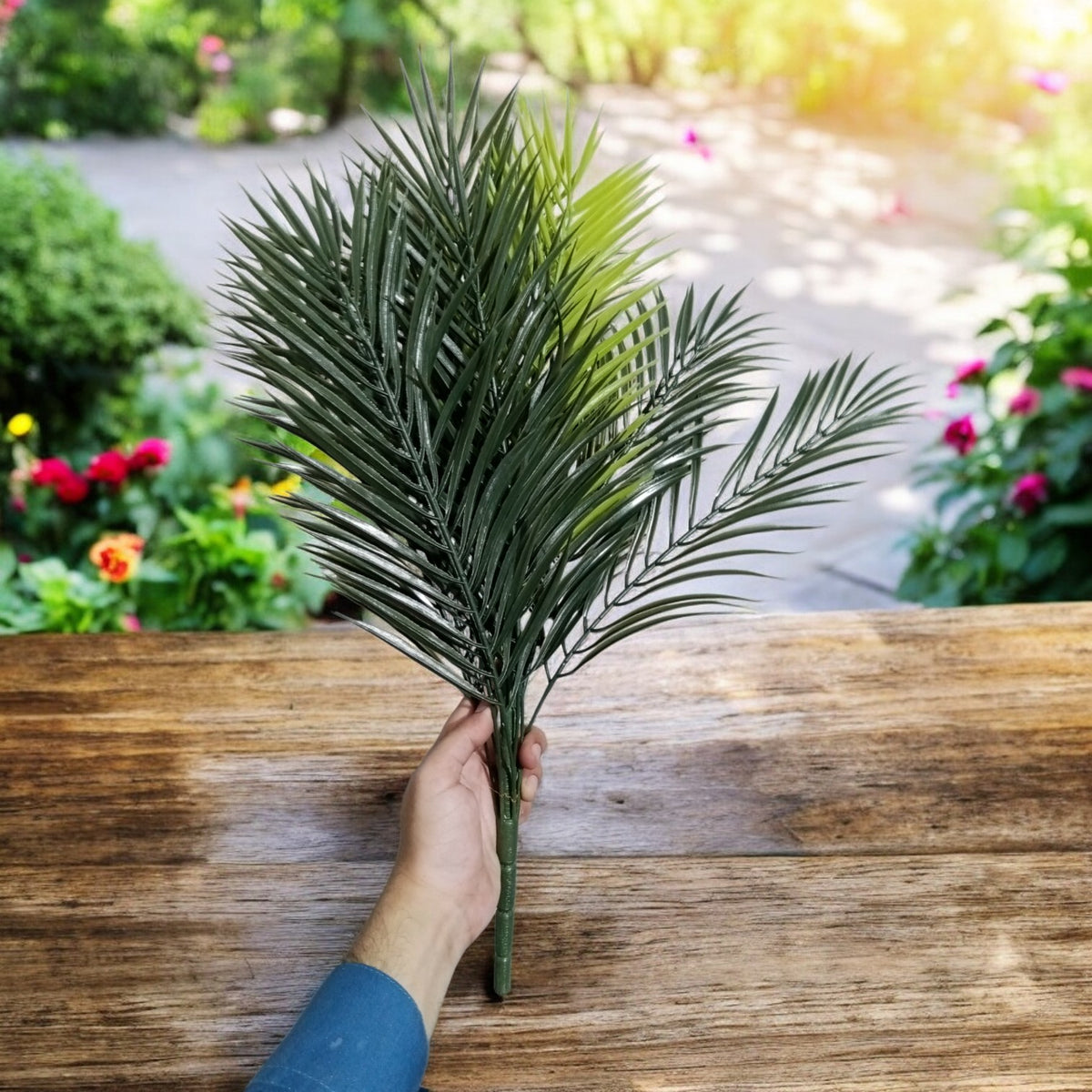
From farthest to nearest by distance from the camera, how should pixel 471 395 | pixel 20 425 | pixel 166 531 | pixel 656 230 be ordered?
pixel 656 230 → pixel 20 425 → pixel 166 531 → pixel 471 395

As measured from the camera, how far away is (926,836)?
107 centimetres

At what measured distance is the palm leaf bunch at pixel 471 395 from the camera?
73 cm

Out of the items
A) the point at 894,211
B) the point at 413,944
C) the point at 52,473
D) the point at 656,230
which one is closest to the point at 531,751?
the point at 413,944

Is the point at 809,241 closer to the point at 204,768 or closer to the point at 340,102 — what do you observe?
the point at 340,102

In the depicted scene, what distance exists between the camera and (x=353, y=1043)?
77 centimetres

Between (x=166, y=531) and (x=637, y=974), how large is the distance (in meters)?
1.69

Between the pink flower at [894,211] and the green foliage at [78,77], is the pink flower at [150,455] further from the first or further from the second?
the green foliage at [78,77]

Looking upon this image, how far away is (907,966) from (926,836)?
0.53ft

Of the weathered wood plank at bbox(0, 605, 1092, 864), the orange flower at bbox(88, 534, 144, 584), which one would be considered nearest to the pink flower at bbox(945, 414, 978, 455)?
the weathered wood plank at bbox(0, 605, 1092, 864)

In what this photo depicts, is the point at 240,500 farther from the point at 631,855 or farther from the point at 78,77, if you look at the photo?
the point at 78,77

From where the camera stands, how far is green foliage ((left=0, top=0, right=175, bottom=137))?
558cm

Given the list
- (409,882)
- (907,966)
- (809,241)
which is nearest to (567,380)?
(409,882)

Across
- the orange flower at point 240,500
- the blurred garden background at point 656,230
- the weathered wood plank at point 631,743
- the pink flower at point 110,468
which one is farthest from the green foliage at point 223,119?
the weathered wood plank at point 631,743

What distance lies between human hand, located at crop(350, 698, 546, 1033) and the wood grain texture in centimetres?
9
